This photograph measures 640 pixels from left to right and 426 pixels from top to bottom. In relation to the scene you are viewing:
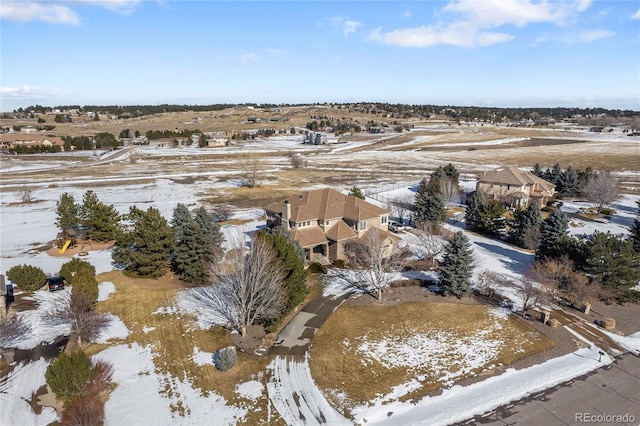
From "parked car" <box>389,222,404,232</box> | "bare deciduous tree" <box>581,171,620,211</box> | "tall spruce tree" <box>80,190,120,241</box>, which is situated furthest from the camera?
"bare deciduous tree" <box>581,171,620,211</box>

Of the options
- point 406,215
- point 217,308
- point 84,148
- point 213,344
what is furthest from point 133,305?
point 84,148

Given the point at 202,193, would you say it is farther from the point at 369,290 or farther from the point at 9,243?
the point at 369,290

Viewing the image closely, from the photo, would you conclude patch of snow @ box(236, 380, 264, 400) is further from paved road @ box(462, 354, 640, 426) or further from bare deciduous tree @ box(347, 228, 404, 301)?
bare deciduous tree @ box(347, 228, 404, 301)

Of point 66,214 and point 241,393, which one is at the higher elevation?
point 66,214

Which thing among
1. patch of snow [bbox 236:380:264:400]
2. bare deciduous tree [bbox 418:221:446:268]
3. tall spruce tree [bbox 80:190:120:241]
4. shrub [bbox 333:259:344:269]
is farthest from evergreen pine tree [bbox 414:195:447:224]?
tall spruce tree [bbox 80:190:120:241]

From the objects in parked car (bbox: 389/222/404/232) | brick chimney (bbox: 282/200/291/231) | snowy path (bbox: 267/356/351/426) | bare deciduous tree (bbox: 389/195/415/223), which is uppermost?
brick chimney (bbox: 282/200/291/231)

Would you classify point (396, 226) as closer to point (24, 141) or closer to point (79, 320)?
point (79, 320)

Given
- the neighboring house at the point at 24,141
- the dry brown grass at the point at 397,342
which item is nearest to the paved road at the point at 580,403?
the dry brown grass at the point at 397,342
